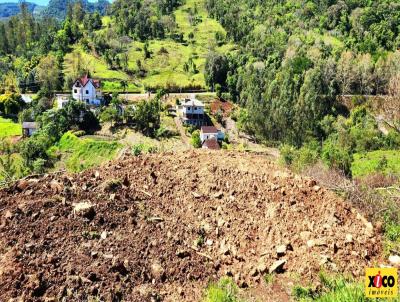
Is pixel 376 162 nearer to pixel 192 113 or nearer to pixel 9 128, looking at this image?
pixel 192 113

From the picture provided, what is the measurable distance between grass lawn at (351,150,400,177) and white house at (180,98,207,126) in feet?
66.5

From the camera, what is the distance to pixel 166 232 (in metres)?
8.99

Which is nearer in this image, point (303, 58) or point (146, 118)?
point (146, 118)

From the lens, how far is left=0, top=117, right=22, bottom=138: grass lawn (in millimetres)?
47594

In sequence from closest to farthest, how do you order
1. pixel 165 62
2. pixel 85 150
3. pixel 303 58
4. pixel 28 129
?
pixel 85 150
pixel 28 129
pixel 303 58
pixel 165 62

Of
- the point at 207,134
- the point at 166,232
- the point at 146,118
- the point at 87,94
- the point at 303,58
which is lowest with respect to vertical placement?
the point at 207,134

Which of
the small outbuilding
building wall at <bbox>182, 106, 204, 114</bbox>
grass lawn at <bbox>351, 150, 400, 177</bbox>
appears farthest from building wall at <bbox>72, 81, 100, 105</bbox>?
grass lawn at <bbox>351, 150, 400, 177</bbox>

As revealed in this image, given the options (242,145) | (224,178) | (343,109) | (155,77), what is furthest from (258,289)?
(155,77)

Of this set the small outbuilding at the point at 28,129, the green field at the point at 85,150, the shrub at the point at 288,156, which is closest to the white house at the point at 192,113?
the green field at the point at 85,150

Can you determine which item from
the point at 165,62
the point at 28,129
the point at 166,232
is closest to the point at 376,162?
the point at 166,232

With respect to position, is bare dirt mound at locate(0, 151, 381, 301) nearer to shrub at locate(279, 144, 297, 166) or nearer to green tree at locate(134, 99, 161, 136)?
shrub at locate(279, 144, 297, 166)

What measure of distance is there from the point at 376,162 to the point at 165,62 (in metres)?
47.0

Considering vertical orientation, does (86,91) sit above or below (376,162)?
above

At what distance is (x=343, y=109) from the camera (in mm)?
52000
